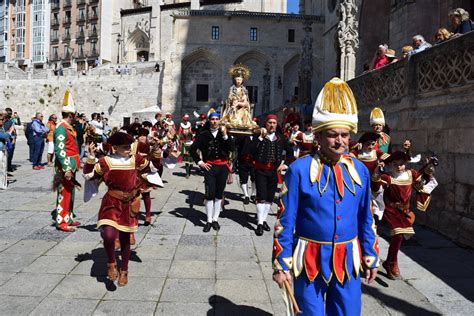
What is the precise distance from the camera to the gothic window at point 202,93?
4644 cm

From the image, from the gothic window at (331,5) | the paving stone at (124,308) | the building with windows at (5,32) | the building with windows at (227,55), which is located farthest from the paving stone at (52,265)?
the building with windows at (5,32)

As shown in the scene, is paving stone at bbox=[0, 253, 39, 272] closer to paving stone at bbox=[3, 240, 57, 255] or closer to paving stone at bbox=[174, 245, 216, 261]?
paving stone at bbox=[3, 240, 57, 255]

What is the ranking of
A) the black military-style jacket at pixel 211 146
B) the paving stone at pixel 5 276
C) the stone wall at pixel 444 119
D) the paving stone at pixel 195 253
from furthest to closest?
1. the black military-style jacket at pixel 211 146
2. the stone wall at pixel 444 119
3. the paving stone at pixel 195 253
4. the paving stone at pixel 5 276

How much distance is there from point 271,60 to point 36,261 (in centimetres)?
4268

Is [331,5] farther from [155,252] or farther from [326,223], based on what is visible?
[326,223]

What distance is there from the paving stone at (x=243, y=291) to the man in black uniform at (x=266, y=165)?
8.28 ft

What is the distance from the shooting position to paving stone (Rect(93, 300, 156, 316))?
3812 millimetres

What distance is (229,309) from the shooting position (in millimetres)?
3926

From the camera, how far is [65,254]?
18.0 feet

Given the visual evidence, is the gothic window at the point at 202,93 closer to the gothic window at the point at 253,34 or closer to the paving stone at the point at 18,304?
the gothic window at the point at 253,34

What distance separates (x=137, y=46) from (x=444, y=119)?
5566 cm

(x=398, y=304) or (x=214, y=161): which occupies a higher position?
(x=214, y=161)

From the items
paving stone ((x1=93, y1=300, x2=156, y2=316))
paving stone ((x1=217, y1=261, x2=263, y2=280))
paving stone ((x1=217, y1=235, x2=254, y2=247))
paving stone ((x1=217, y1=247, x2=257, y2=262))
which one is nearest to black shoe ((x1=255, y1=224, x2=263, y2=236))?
paving stone ((x1=217, y1=235, x2=254, y2=247))

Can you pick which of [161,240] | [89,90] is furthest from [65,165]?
[89,90]
